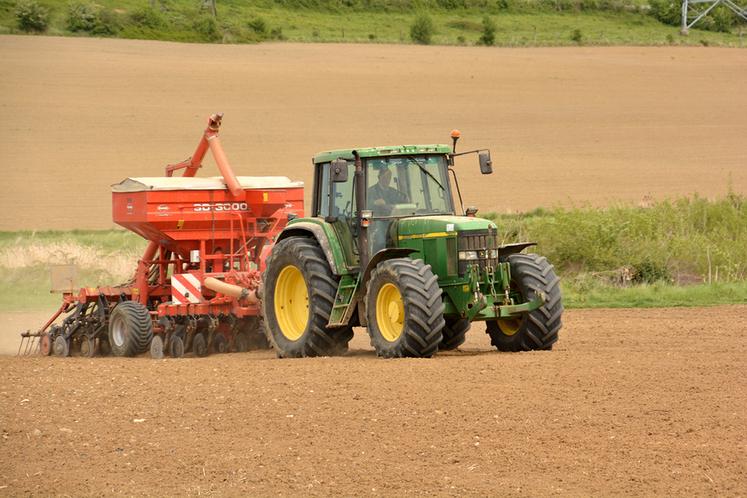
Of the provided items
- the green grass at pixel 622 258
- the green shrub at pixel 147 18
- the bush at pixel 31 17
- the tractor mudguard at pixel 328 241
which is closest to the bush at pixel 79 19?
the bush at pixel 31 17

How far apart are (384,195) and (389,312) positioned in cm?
131

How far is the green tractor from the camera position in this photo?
12.1 m

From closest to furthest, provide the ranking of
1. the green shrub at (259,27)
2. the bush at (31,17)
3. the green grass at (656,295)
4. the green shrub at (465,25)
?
the green grass at (656,295) < the bush at (31,17) < the green shrub at (259,27) < the green shrub at (465,25)

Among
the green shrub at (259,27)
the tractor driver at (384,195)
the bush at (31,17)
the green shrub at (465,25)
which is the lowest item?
the tractor driver at (384,195)

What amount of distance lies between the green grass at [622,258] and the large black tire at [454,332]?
18.9 ft

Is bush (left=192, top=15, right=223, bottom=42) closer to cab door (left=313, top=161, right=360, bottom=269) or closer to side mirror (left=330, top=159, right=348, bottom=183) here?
cab door (left=313, top=161, right=360, bottom=269)

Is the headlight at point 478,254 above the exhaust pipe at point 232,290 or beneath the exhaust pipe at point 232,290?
above

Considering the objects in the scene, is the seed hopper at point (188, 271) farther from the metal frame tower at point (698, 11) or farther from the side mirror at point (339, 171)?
the metal frame tower at point (698, 11)

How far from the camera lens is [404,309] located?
11.7m

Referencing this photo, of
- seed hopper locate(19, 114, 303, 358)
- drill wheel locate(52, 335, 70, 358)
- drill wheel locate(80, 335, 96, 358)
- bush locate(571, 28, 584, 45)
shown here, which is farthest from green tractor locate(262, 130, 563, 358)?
bush locate(571, 28, 584, 45)

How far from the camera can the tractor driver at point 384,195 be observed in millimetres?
12758

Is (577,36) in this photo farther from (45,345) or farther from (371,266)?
(371,266)

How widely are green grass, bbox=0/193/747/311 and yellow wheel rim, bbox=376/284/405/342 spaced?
724 centimetres

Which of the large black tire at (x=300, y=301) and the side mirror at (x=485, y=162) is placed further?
the large black tire at (x=300, y=301)
